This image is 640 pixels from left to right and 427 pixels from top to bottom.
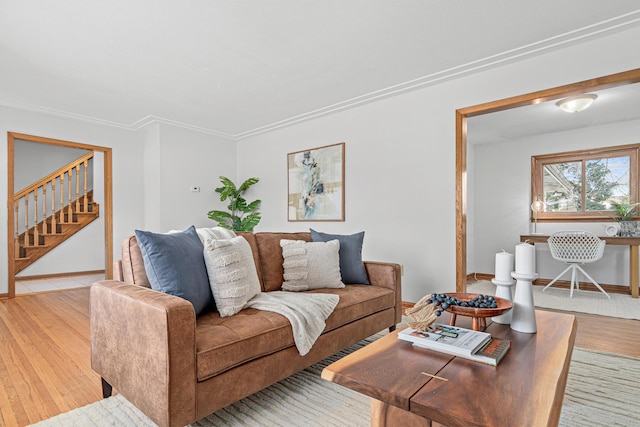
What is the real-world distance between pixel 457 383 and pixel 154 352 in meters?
1.14

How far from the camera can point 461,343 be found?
130cm

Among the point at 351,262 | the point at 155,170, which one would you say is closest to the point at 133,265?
the point at 351,262

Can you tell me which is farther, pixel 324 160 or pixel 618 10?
pixel 324 160

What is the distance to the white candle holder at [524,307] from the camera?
154cm

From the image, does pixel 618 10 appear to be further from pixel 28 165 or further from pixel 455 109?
pixel 28 165

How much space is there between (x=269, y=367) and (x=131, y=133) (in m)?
4.92

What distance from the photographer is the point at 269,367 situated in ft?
5.58

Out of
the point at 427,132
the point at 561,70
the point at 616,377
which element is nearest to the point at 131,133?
the point at 427,132

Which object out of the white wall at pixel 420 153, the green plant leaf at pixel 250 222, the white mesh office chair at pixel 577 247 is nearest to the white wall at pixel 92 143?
the green plant leaf at pixel 250 222

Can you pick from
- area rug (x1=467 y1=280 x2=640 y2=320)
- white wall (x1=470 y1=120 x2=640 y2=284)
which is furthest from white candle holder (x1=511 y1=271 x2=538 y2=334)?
white wall (x1=470 y1=120 x2=640 y2=284)

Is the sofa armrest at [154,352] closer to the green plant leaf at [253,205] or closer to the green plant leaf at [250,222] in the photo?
the green plant leaf at [250,222]

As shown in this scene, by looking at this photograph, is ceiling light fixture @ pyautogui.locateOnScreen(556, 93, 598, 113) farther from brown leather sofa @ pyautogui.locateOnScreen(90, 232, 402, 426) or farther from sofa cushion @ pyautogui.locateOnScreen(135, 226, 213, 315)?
sofa cushion @ pyautogui.locateOnScreen(135, 226, 213, 315)

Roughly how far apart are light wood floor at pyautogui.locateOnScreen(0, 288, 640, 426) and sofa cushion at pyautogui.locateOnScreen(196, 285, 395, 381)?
0.88m

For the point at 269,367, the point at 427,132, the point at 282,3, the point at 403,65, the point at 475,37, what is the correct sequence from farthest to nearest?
1. the point at 427,132
2. the point at 403,65
3. the point at 475,37
4. the point at 282,3
5. the point at 269,367
